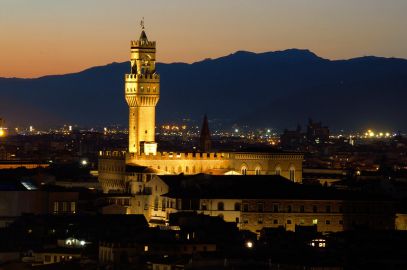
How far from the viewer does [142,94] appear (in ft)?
342

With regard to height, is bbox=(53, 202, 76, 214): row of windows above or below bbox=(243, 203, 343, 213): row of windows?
above

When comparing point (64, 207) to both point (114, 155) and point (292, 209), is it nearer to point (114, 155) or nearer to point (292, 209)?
point (292, 209)

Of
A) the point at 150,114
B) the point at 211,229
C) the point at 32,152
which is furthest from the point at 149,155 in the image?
the point at 32,152

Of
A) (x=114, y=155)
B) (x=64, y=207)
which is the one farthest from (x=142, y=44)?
(x=64, y=207)

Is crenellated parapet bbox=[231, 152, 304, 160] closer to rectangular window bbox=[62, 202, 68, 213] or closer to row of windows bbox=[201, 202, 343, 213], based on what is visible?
rectangular window bbox=[62, 202, 68, 213]

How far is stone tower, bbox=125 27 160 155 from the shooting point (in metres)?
103

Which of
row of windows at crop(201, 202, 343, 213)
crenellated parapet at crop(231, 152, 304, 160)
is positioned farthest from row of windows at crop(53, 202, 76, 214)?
crenellated parapet at crop(231, 152, 304, 160)

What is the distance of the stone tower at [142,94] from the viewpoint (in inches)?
4070

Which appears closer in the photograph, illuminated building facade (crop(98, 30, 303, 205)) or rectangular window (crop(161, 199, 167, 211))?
rectangular window (crop(161, 199, 167, 211))

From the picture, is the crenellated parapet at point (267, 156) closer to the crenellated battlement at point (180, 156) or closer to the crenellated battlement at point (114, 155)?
the crenellated battlement at point (180, 156)

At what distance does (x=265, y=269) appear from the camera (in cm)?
6138

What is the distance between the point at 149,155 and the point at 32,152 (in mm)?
71108

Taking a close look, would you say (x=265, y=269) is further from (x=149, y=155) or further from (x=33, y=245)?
(x=149, y=155)

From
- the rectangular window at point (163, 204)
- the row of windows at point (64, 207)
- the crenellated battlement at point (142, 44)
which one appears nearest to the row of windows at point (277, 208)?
the rectangular window at point (163, 204)
